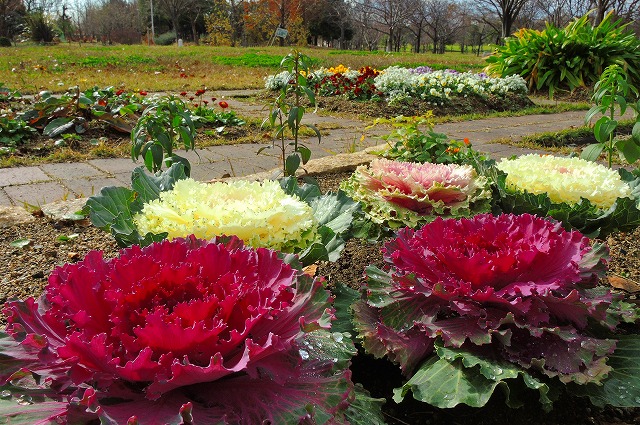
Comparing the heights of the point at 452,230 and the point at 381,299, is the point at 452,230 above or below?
above

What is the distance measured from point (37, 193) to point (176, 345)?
3.45 metres

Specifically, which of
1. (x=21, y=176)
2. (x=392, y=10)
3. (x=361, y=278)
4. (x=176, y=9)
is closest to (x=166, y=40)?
(x=176, y=9)

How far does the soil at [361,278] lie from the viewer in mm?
1466

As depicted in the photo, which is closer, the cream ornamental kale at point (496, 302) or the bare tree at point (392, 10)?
the cream ornamental kale at point (496, 302)

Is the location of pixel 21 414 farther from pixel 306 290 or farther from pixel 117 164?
pixel 117 164

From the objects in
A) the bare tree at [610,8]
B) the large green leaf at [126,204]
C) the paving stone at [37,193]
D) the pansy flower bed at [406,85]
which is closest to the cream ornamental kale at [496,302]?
the large green leaf at [126,204]

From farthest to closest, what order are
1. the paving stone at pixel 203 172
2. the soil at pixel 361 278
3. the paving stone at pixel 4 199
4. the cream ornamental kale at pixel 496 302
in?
the paving stone at pixel 203 172 → the paving stone at pixel 4 199 → the soil at pixel 361 278 → the cream ornamental kale at pixel 496 302

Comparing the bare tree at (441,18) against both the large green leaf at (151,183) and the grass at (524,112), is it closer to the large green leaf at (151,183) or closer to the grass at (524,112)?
the grass at (524,112)

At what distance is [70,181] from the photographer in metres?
4.21

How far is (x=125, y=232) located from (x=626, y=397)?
141 centimetres

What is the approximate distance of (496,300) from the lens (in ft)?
4.27

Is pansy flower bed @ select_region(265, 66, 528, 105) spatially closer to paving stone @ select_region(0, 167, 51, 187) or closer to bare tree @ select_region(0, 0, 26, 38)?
paving stone @ select_region(0, 167, 51, 187)

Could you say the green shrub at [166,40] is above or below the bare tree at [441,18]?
below

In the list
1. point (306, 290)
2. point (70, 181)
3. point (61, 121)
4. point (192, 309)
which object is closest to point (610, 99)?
point (306, 290)
